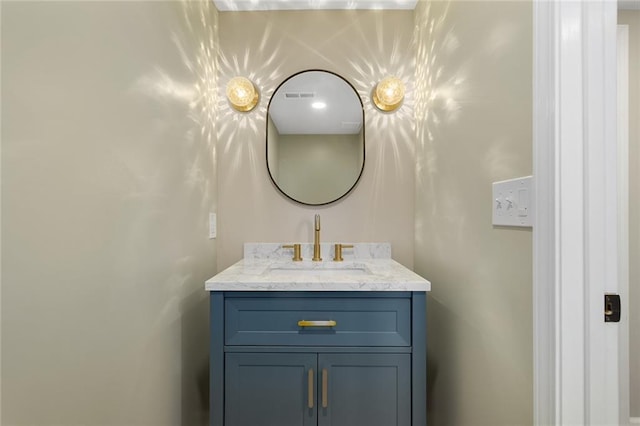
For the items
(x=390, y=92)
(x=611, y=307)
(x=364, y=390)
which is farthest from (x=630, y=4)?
(x=364, y=390)

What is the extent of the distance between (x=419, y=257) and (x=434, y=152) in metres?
0.57

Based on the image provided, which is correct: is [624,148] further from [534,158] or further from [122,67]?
[122,67]

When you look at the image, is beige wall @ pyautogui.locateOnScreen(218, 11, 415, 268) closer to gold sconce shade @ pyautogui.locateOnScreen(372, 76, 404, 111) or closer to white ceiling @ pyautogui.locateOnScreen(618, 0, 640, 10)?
gold sconce shade @ pyautogui.locateOnScreen(372, 76, 404, 111)

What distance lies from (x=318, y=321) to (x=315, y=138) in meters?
1.02

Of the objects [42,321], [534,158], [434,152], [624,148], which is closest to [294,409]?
[42,321]

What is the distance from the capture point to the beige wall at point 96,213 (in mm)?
620

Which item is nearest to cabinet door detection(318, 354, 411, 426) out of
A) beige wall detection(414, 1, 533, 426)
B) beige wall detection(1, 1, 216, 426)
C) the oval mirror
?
beige wall detection(414, 1, 533, 426)

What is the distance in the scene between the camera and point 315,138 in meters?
1.76

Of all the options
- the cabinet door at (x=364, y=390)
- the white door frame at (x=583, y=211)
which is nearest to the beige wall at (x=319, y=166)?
the cabinet door at (x=364, y=390)

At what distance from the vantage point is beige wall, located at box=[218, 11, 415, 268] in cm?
174

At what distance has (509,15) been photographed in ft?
2.81

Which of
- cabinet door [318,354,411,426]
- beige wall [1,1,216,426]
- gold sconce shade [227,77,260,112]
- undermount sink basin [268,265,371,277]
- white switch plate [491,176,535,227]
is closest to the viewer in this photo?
beige wall [1,1,216,426]

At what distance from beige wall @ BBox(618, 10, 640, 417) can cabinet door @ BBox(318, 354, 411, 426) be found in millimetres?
1025

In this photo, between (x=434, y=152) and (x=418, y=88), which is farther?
(x=418, y=88)
